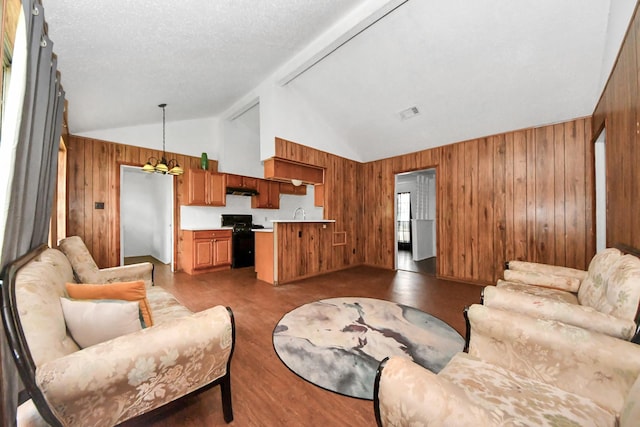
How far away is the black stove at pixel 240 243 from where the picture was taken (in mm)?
4840

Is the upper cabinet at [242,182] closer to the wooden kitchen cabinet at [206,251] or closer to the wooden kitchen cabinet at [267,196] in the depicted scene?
the wooden kitchen cabinet at [267,196]

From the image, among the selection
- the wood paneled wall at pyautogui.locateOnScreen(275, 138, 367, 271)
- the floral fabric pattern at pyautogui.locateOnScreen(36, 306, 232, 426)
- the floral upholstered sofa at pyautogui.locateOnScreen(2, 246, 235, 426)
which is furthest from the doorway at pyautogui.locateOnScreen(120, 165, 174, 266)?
the floral fabric pattern at pyautogui.locateOnScreen(36, 306, 232, 426)

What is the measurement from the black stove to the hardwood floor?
1.23ft

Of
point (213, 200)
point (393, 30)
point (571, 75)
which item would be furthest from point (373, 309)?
point (213, 200)

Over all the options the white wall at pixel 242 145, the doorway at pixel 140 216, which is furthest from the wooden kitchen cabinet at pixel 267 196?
the doorway at pixel 140 216

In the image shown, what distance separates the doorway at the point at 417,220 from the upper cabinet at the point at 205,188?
12.2 ft

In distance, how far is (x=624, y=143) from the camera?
1682 mm

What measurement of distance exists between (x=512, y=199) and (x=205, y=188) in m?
5.39

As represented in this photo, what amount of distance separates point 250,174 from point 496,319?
17.2ft

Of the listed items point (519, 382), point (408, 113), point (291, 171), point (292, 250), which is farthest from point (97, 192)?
point (519, 382)

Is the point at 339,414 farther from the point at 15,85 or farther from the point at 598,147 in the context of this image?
the point at 598,147

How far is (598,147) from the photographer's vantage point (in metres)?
2.79

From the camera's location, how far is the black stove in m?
4.84

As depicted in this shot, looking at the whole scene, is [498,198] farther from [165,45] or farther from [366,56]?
[165,45]
